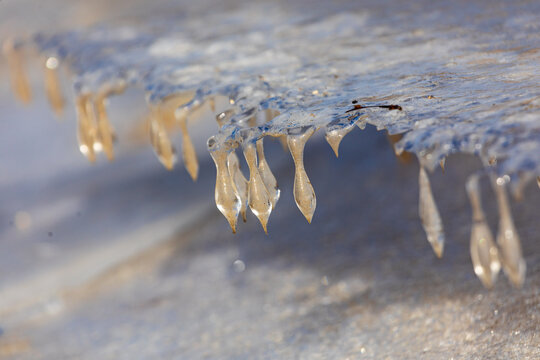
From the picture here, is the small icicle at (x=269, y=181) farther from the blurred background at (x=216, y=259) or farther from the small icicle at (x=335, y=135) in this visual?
the blurred background at (x=216, y=259)

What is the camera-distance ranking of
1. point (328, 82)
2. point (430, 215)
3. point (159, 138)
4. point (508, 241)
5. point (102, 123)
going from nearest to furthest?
point (508, 241) → point (430, 215) → point (328, 82) → point (159, 138) → point (102, 123)

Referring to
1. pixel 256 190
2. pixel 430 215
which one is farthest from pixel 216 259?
pixel 430 215

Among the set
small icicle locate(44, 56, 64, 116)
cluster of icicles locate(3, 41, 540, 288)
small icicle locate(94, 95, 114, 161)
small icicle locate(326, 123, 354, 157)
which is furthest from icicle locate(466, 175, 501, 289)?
small icicle locate(44, 56, 64, 116)

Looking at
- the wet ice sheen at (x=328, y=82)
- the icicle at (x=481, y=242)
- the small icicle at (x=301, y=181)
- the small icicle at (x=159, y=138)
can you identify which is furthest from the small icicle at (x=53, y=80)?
the icicle at (x=481, y=242)

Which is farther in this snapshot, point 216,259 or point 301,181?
point 216,259

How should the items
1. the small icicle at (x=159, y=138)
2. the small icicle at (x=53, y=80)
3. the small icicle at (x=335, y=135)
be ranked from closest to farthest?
the small icicle at (x=335, y=135) < the small icicle at (x=159, y=138) < the small icicle at (x=53, y=80)

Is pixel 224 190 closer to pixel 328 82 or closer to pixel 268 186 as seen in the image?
pixel 268 186

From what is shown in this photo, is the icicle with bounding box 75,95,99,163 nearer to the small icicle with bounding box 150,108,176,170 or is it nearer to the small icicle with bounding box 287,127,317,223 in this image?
the small icicle with bounding box 150,108,176,170

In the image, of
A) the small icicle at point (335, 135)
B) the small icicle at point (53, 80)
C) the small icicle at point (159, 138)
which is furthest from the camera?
the small icicle at point (53, 80)
